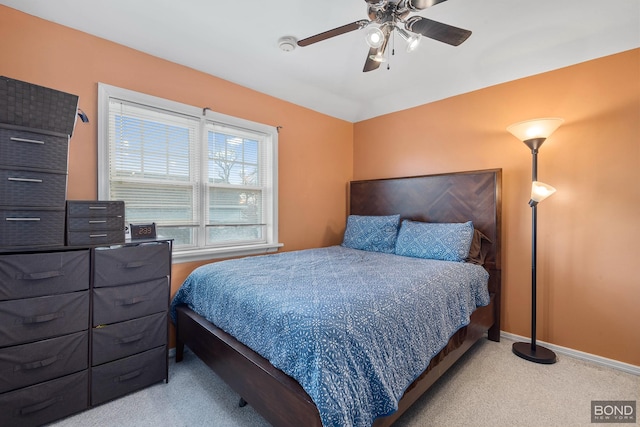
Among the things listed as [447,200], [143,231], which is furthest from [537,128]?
[143,231]

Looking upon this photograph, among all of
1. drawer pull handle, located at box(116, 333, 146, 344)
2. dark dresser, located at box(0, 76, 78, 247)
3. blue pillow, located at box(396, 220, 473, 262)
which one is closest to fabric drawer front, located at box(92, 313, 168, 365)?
drawer pull handle, located at box(116, 333, 146, 344)

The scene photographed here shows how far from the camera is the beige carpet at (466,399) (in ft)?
5.54

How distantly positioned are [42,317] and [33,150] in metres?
0.92

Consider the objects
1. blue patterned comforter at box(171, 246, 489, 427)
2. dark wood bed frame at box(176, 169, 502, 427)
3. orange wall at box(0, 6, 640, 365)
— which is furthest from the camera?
orange wall at box(0, 6, 640, 365)

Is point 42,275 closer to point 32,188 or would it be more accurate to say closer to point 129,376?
point 32,188

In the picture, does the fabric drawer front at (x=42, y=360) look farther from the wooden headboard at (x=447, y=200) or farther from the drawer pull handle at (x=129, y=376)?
the wooden headboard at (x=447, y=200)

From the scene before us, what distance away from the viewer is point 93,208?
177 centimetres

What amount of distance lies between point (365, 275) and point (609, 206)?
2049 mm

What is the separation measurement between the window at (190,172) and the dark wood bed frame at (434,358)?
2.62 ft

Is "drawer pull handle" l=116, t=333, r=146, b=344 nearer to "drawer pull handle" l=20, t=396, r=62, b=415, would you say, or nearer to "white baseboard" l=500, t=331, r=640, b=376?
"drawer pull handle" l=20, t=396, r=62, b=415

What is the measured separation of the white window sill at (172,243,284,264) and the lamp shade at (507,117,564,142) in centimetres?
249


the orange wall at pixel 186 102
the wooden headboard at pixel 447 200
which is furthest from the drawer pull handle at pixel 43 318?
the wooden headboard at pixel 447 200

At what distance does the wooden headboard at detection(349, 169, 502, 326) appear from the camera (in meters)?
2.76

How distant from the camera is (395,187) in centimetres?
353
